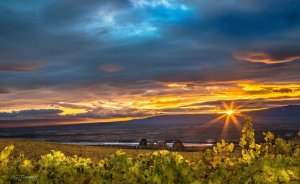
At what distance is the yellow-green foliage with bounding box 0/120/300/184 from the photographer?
6.46m

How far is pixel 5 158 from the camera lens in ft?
27.0

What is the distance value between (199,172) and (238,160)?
144cm

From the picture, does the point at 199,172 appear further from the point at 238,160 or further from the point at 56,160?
the point at 56,160

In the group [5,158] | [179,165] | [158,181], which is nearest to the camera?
[158,181]

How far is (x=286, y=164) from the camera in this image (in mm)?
6371

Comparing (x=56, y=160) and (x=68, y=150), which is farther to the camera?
(x=68, y=150)

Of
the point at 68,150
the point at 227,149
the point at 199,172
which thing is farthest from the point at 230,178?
the point at 68,150

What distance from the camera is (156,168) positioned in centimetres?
691

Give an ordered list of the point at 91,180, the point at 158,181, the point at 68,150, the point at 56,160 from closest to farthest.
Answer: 1. the point at 158,181
2. the point at 91,180
3. the point at 56,160
4. the point at 68,150

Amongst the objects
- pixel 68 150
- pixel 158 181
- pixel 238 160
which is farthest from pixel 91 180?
pixel 68 150

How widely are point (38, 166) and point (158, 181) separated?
3.03 m

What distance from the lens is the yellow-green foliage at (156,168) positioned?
646cm

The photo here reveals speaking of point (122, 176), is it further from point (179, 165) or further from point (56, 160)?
point (56, 160)

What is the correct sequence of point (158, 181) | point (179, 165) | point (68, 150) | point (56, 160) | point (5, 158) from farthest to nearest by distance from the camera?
point (68, 150), point (5, 158), point (56, 160), point (179, 165), point (158, 181)
